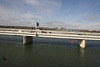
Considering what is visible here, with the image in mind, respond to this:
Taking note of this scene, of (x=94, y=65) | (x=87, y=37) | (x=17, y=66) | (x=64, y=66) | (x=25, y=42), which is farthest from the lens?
(x=25, y=42)

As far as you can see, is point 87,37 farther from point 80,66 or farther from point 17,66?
point 17,66

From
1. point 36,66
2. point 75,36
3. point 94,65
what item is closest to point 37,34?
point 75,36

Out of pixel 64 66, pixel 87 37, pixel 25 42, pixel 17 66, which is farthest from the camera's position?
pixel 25 42

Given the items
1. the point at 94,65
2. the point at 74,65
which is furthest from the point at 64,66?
the point at 94,65

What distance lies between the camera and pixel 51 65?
12586 mm

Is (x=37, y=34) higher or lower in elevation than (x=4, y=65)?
higher

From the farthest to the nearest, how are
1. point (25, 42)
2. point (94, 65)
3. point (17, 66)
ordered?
point (25, 42), point (94, 65), point (17, 66)

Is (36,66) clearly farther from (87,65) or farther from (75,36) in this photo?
(75,36)

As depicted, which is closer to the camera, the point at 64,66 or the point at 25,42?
the point at 64,66

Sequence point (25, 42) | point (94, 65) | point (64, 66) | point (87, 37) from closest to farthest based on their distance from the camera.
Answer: point (64, 66) < point (94, 65) < point (87, 37) < point (25, 42)

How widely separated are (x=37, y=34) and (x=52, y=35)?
5290 millimetres

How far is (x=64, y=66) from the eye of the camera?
1247 centimetres

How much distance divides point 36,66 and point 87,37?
1954 centimetres

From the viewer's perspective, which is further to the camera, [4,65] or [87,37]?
[87,37]
